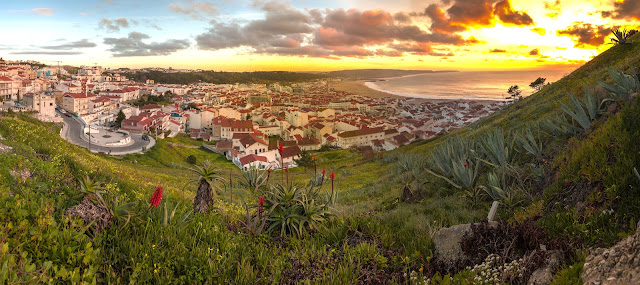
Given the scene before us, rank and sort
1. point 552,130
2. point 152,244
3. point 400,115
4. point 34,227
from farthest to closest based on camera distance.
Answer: point 400,115 < point 552,130 < point 152,244 < point 34,227

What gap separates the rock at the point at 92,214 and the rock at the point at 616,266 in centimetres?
399

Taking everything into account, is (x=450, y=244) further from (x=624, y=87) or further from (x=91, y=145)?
(x=91, y=145)

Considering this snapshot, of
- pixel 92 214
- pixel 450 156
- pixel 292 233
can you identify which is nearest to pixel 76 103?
pixel 450 156

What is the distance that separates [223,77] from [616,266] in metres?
182

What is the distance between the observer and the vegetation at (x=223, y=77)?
156500 mm

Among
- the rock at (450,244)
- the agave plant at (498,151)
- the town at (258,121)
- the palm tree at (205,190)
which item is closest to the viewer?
the rock at (450,244)

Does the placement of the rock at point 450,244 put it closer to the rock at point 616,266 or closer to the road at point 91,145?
the rock at point 616,266

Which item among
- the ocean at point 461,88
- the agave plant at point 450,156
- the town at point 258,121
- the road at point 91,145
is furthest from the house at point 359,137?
the agave plant at point 450,156

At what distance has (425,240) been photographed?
11.8 feet

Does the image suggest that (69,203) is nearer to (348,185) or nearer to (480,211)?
(480,211)

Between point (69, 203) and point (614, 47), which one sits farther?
point (614, 47)

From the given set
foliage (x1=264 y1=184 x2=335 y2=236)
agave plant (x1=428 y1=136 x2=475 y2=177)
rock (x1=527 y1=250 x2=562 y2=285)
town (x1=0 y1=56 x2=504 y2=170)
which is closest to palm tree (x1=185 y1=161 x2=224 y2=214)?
foliage (x1=264 y1=184 x2=335 y2=236)

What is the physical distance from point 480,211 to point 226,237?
11.9 feet

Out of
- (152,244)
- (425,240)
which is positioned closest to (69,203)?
(152,244)
